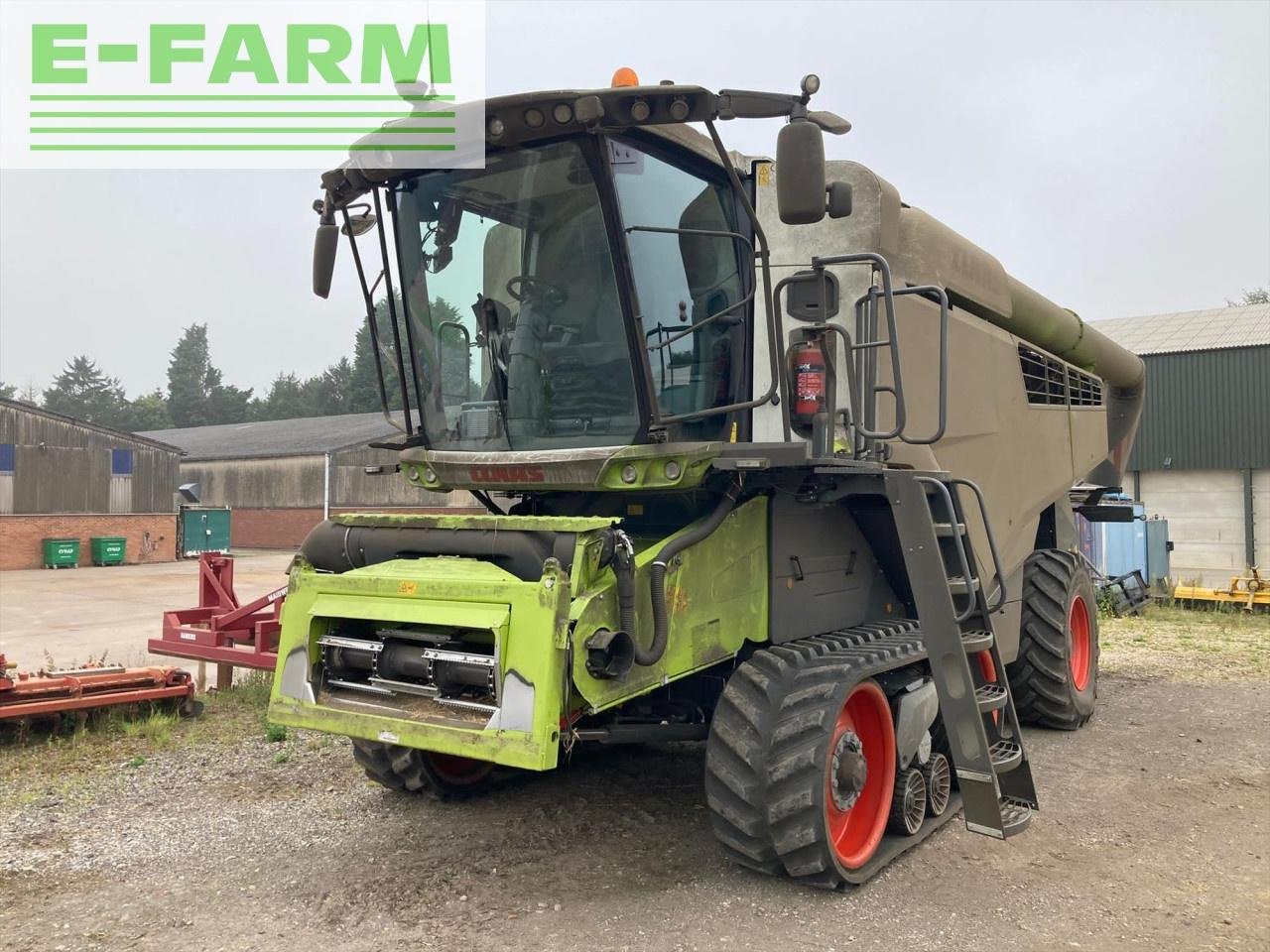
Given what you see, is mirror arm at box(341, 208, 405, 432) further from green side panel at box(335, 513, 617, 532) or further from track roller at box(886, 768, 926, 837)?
track roller at box(886, 768, 926, 837)

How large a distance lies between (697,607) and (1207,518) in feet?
57.3

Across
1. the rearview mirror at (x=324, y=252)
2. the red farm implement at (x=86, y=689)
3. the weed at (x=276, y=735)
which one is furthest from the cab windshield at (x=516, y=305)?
the red farm implement at (x=86, y=689)

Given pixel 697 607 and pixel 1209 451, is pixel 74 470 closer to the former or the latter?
pixel 1209 451

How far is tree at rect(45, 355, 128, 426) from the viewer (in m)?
93.8

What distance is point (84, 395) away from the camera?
9962 centimetres

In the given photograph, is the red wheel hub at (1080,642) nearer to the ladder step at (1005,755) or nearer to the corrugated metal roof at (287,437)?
the ladder step at (1005,755)

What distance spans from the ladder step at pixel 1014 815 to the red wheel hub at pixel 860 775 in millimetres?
497

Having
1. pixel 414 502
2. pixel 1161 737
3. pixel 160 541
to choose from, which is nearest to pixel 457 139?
pixel 1161 737

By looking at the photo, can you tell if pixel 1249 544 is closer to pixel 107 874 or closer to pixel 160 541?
pixel 107 874

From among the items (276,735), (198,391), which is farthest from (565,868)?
(198,391)

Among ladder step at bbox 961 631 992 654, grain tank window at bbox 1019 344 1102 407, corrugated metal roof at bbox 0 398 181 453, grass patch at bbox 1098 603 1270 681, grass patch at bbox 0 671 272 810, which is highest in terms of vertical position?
corrugated metal roof at bbox 0 398 181 453

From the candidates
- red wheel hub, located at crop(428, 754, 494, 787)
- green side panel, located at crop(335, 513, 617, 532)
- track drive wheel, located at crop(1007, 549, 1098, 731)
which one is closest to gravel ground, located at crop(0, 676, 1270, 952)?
red wheel hub, located at crop(428, 754, 494, 787)

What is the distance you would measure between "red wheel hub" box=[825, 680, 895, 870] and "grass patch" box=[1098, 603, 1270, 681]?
19.5ft

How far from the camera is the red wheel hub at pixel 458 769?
5246mm
